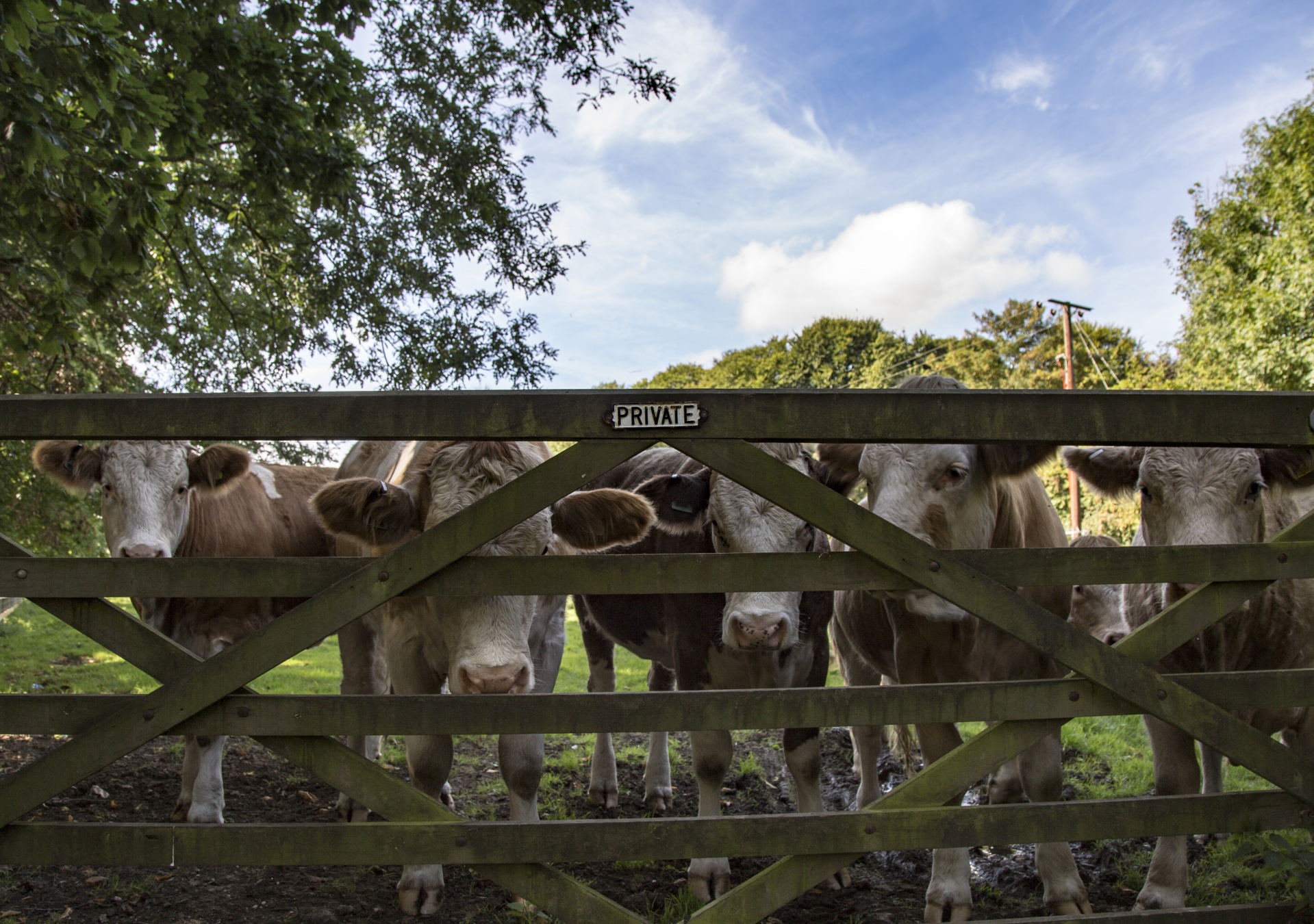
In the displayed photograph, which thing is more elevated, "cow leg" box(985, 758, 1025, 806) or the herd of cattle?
the herd of cattle

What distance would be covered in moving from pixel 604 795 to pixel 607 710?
3399 mm

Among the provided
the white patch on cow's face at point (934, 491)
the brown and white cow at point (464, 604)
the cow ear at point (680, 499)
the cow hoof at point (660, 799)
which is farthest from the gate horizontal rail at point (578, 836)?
the cow hoof at point (660, 799)

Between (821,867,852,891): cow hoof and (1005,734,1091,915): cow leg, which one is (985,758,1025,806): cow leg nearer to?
(1005,734,1091,915): cow leg

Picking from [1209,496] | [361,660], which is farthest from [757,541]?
[361,660]

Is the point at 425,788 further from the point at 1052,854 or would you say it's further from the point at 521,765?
the point at 1052,854

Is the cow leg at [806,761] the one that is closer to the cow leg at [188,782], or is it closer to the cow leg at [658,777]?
the cow leg at [658,777]

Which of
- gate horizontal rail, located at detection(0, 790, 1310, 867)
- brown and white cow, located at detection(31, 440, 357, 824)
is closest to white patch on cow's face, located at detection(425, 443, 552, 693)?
gate horizontal rail, located at detection(0, 790, 1310, 867)

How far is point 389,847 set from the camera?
2451 millimetres

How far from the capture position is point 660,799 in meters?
5.47

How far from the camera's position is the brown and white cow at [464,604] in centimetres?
337

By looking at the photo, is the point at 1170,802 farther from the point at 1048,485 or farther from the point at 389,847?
the point at 1048,485

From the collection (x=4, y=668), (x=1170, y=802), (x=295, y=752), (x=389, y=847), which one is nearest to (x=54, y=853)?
(x=295, y=752)

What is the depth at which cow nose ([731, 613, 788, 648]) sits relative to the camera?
3355mm

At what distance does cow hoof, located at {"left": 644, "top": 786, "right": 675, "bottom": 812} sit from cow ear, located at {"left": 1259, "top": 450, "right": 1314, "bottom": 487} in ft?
12.4
